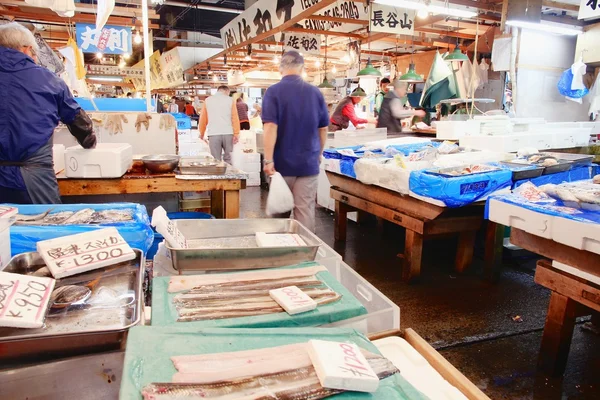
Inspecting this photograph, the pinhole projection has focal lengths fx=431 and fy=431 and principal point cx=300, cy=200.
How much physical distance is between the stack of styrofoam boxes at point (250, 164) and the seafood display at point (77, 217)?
22.6 feet

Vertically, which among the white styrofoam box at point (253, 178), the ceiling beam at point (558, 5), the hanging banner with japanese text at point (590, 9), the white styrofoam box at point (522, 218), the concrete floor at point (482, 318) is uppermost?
the ceiling beam at point (558, 5)

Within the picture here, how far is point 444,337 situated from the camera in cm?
336

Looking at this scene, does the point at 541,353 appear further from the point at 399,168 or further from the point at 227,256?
the point at 227,256

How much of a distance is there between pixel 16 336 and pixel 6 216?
2.22ft

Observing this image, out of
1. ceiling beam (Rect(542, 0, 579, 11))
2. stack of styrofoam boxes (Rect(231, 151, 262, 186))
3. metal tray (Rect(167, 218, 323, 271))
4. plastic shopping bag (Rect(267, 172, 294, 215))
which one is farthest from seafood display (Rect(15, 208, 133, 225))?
ceiling beam (Rect(542, 0, 579, 11))

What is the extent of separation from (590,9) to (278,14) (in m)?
4.84

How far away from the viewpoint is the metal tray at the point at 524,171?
4094 millimetres

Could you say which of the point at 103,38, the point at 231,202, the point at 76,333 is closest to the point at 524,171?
the point at 231,202

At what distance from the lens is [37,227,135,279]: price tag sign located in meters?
1.52

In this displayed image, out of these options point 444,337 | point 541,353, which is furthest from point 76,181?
point 541,353

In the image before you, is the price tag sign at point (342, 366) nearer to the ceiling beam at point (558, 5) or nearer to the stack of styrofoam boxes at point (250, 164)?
the stack of styrofoam boxes at point (250, 164)

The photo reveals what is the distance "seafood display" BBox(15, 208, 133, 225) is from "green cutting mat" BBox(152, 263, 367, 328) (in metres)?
0.72

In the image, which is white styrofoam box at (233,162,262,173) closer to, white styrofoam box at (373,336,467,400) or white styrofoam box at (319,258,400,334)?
white styrofoam box at (319,258,400,334)

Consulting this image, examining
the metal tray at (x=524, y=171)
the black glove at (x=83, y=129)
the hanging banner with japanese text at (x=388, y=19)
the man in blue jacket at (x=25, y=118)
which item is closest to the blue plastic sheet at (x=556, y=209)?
the metal tray at (x=524, y=171)
